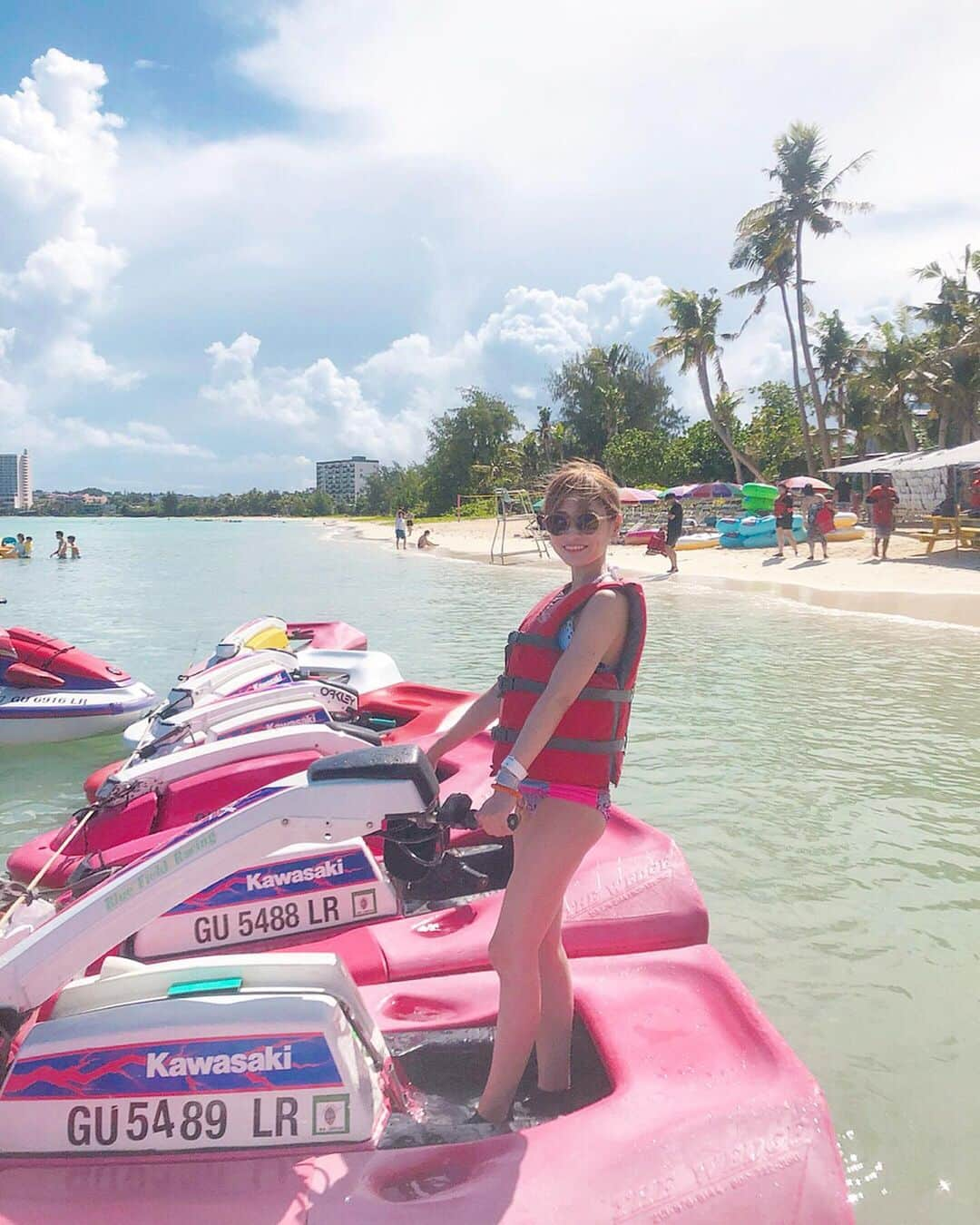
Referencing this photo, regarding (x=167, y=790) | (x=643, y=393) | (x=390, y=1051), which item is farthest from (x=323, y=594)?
(x=643, y=393)

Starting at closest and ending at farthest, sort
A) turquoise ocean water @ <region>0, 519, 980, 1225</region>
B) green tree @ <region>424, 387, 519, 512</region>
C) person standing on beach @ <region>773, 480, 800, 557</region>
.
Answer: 1. turquoise ocean water @ <region>0, 519, 980, 1225</region>
2. person standing on beach @ <region>773, 480, 800, 557</region>
3. green tree @ <region>424, 387, 519, 512</region>

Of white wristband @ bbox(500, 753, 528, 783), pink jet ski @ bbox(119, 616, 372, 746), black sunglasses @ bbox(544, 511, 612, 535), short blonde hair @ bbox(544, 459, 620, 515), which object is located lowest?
pink jet ski @ bbox(119, 616, 372, 746)

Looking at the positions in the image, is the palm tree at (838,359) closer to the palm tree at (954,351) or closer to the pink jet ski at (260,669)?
the palm tree at (954,351)

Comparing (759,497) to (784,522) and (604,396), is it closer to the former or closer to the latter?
(784,522)

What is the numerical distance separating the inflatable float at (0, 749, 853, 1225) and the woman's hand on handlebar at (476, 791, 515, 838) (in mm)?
170

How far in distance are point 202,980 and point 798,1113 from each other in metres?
1.66

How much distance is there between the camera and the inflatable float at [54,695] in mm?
8195

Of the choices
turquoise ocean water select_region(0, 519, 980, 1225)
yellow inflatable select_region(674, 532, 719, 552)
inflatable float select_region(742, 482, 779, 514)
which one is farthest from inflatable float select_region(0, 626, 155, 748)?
inflatable float select_region(742, 482, 779, 514)

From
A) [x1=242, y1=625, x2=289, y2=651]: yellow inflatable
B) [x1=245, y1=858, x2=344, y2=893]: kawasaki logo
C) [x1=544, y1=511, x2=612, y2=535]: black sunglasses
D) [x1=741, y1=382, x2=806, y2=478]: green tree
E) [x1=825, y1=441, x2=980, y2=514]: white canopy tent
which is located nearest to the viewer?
[x1=544, y1=511, x2=612, y2=535]: black sunglasses

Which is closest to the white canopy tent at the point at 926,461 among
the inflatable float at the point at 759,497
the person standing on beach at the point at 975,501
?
the person standing on beach at the point at 975,501

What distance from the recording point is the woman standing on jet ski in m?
2.45

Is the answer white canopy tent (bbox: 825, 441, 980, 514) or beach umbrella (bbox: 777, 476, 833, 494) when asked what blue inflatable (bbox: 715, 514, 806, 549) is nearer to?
white canopy tent (bbox: 825, 441, 980, 514)

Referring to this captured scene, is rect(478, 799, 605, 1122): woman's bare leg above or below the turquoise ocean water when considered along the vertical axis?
above

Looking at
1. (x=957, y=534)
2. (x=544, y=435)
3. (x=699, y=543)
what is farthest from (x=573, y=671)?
(x=544, y=435)
